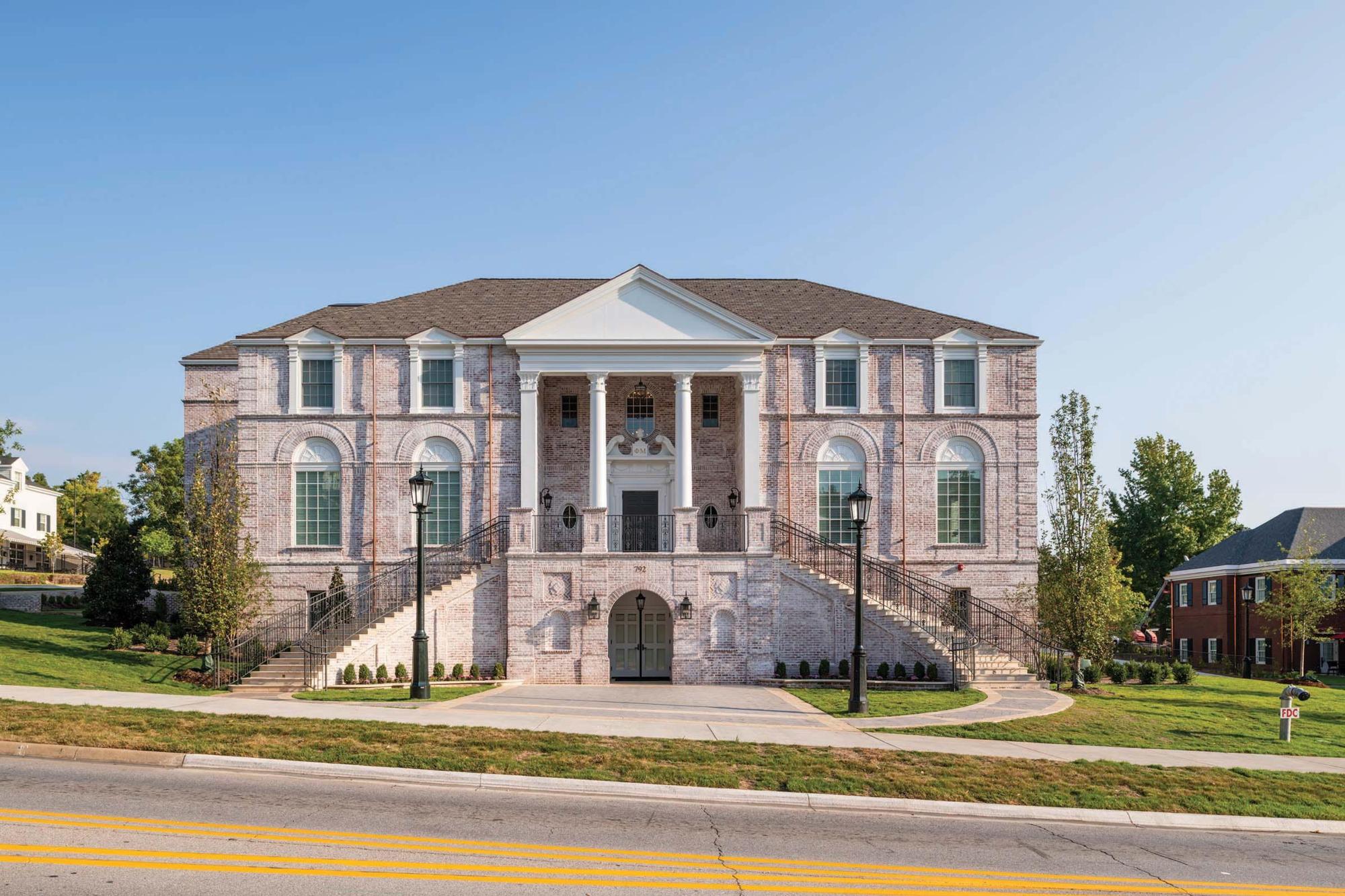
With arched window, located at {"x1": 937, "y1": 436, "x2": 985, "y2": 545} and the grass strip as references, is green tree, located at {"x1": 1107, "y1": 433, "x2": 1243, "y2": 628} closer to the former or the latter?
arched window, located at {"x1": 937, "y1": 436, "x2": 985, "y2": 545}

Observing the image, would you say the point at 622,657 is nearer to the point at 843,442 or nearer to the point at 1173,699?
the point at 843,442

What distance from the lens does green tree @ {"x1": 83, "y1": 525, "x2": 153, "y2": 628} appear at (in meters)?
33.8

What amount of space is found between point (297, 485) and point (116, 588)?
830 cm

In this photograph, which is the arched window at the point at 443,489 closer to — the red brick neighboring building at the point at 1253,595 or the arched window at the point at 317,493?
the arched window at the point at 317,493

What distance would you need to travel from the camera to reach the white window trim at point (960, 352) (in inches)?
1241

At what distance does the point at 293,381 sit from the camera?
1226 inches

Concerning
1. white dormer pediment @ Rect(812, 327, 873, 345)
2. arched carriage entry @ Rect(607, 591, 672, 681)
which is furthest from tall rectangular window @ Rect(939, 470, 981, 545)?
arched carriage entry @ Rect(607, 591, 672, 681)

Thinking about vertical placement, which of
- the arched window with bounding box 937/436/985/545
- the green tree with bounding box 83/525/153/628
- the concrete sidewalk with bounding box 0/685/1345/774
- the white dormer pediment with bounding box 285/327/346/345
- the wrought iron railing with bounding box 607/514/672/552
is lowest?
the concrete sidewalk with bounding box 0/685/1345/774

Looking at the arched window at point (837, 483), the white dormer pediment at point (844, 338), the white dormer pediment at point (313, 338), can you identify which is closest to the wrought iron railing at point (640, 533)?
the arched window at point (837, 483)

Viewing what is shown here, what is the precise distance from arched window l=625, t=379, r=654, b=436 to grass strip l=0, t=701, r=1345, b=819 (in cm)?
1664

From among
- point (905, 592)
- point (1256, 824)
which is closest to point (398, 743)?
point (1256, 824)

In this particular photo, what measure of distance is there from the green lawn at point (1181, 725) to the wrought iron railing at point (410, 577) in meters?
15.5

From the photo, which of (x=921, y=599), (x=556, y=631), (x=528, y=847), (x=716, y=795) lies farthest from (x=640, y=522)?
(x=528, y=847)

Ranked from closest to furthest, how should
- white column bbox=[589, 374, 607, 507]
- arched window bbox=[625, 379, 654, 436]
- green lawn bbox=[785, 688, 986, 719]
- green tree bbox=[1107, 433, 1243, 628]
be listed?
1. green lawn bbox=[785, 688, 986, 719]
2. white column bbox=[589, 374, 607, 507]
3. arched window bbox=[625, 379, 654, 436]
4. green tree bbox=[1107, 433, 1243, 628]
